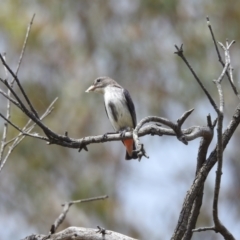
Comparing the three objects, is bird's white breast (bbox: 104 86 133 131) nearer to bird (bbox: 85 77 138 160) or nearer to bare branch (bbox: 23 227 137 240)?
bird (bbox: 85 77 138 160)

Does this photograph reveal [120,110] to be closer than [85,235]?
No

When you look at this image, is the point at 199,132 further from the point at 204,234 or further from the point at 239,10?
the point at 239,10

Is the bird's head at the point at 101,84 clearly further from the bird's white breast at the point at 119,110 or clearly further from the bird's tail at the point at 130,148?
the bird's tail at the point at 130,148

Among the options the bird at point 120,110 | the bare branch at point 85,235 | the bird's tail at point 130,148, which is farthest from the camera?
the bird at point 120,110

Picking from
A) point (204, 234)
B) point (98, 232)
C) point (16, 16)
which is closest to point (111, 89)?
point (98, 232)

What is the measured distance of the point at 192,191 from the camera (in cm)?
305

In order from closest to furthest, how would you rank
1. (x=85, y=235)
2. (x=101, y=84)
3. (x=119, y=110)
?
(x=85, y=235), (x=119, y=110), (x=101, y=84)

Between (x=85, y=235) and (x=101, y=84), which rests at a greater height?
(x=101, y=84)

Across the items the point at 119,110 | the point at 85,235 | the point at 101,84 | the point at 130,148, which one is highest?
the point at 101,84

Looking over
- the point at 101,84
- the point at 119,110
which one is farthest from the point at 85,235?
the point at 101,84

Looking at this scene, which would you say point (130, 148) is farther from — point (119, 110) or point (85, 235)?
point (85, 235)

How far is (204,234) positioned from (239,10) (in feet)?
13.7

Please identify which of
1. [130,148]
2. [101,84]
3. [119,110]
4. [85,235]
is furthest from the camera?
[101,84]

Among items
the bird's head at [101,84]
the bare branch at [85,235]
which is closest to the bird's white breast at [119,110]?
the bird's head at [101,84]
